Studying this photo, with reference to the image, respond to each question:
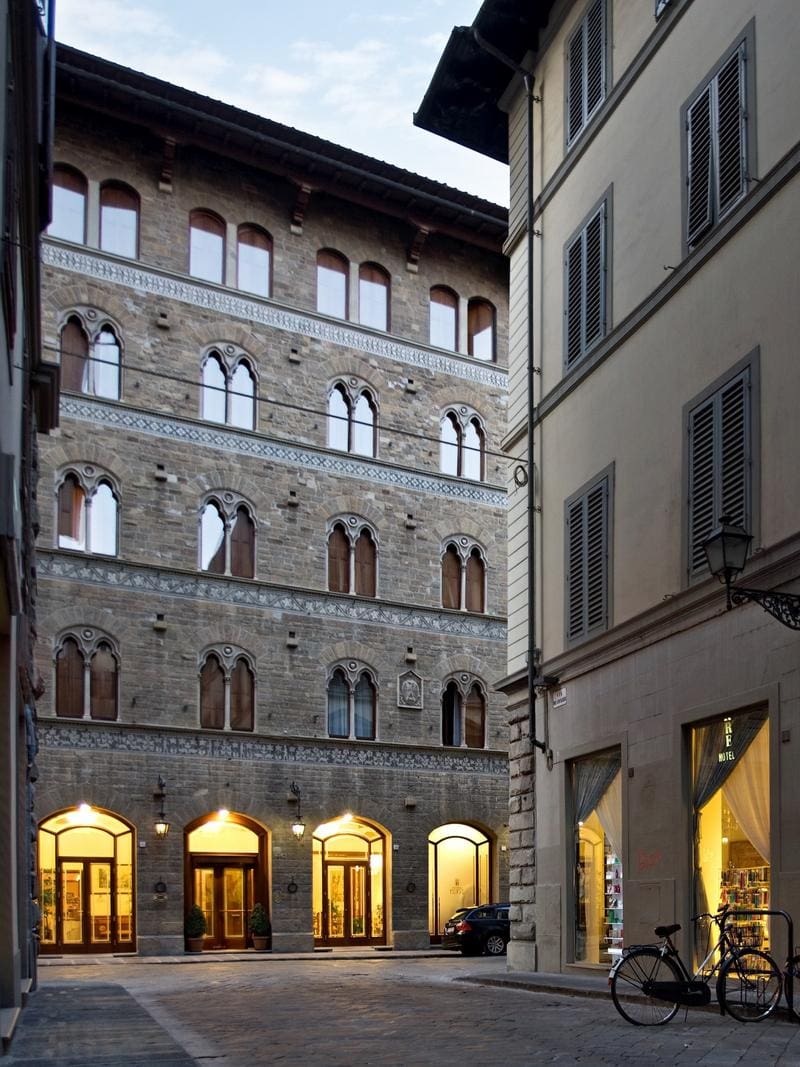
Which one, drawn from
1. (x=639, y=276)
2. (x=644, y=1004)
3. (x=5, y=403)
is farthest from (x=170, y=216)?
(x=644, y=1004)

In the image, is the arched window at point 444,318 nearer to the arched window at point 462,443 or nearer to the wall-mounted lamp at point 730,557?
the arched window at point 462,443

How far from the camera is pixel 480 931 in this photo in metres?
33.4

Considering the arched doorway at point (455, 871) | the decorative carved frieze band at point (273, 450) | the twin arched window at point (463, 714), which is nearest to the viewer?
the decorative carved frieze band at point (273, 450)

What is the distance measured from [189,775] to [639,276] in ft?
64.4

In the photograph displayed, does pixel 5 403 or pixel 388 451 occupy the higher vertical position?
pixel 388 451

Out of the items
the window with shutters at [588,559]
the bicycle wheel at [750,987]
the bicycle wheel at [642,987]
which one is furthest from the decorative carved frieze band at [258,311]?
the bicycle wheel at [750,987]

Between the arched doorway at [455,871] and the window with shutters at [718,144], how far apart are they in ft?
78.9

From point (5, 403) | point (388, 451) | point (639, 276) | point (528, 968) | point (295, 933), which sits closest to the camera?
point (5, 403)

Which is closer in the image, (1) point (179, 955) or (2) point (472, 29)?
(2) point (472, 29)

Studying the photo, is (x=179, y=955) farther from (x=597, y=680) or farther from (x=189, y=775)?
(x=597, y=680)

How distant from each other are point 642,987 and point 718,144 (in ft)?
29.5

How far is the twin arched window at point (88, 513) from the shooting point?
109ft

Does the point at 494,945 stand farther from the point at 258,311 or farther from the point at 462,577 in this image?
the point at 258,311

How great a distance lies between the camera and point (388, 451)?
3875 cm
